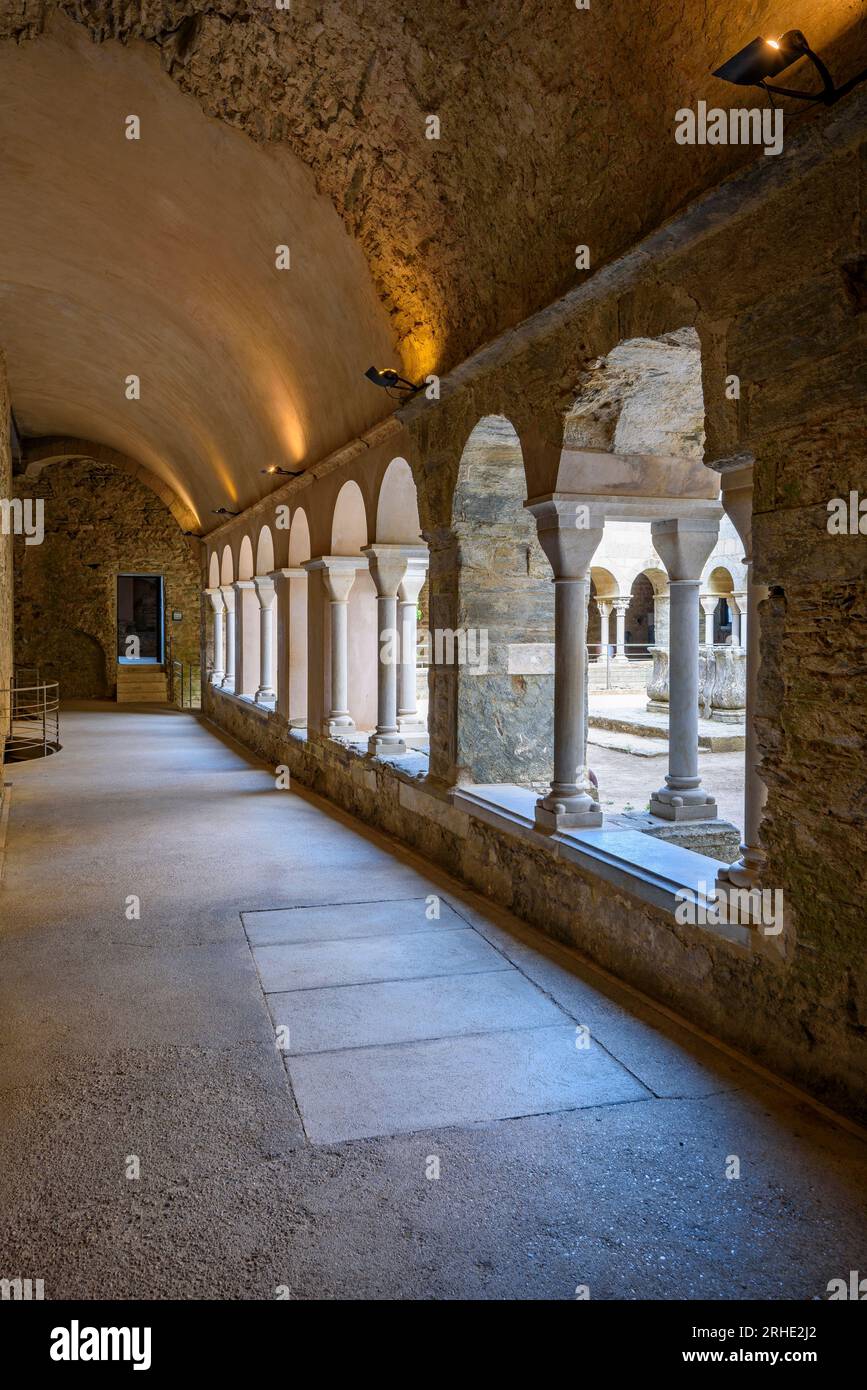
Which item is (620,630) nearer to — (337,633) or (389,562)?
(337,633)

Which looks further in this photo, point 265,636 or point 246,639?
point 246,639

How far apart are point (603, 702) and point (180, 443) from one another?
6955 mm

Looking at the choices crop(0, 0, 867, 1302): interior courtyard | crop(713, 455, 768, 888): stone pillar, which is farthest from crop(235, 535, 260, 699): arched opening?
crop(713, 455, 768, 888): stone pillar

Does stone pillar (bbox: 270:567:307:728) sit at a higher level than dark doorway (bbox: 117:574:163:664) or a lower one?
lower

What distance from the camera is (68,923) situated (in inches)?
→ 173

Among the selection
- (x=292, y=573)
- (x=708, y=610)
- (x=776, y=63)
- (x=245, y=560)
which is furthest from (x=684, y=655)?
(x=708, y=610)

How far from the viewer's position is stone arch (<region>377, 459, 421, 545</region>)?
6.52 meters

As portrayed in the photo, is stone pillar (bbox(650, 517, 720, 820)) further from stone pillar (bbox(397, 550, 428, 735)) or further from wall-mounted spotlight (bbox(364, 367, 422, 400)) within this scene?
stone pillar (bbox(397, 550, 428, 735))

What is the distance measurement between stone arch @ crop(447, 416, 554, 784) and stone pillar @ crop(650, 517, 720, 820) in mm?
1185

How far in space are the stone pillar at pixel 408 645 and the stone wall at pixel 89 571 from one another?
36.7 ft

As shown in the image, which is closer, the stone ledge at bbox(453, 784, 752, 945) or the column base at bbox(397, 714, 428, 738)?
the stone ledge at bbox(453, 784, 752, 945)

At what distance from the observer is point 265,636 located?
443 inches

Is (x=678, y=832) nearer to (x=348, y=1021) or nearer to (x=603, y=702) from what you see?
(x=348, y=1021)

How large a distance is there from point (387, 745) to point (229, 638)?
324 inches
